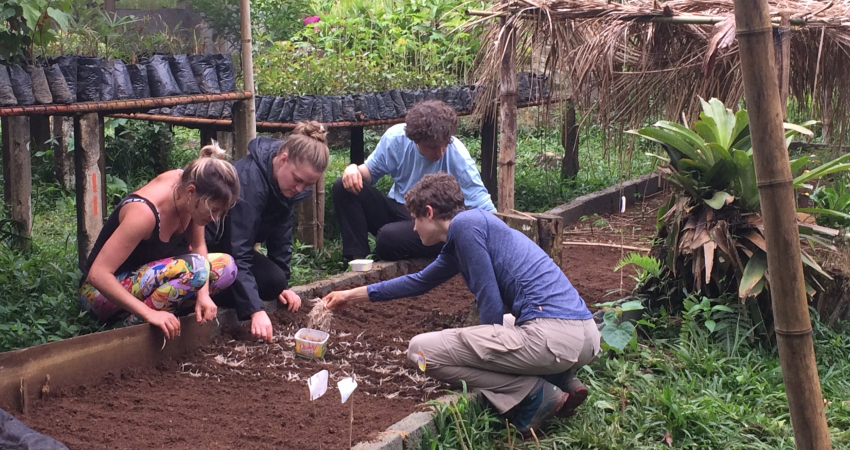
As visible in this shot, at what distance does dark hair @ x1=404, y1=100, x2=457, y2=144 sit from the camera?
4.92 m

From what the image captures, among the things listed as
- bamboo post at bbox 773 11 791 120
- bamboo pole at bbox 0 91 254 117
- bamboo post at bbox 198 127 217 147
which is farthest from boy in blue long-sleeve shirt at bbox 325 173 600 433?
bamboo post at bbox 198 127 217 147

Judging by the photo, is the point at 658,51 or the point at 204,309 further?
the point at 658,51

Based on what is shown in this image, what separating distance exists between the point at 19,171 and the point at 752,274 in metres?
4.88

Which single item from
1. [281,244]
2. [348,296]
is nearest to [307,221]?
[281,244]

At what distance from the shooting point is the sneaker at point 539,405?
11.0 feet

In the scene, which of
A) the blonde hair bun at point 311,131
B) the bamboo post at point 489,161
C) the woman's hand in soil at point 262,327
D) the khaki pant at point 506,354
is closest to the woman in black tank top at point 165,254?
the woman's hand in soil at point 262,327

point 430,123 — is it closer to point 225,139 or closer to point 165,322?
point 165,322

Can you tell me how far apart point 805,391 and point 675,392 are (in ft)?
6.26

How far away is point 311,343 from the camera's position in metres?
3.90

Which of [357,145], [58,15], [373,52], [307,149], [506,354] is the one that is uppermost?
[373,52]

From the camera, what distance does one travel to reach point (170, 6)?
748 centimetres

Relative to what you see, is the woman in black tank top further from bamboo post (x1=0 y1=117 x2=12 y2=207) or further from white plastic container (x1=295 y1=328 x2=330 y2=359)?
bamboo post (x1=0 y1=117 x2=12 y2=207)

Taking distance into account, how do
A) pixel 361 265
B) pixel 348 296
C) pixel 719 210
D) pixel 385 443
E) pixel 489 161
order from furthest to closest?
pixel 489 161 → pixel 361 265 → pixel 719 210 → pixel 348 296 → pixel 385 443

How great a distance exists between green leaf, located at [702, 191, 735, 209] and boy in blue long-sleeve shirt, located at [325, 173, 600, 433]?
1.15 m
